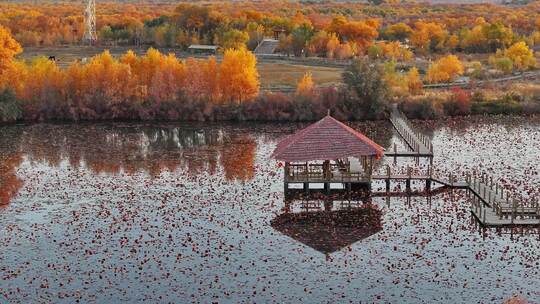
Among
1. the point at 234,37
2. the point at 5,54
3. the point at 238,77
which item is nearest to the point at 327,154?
the point at 238,77

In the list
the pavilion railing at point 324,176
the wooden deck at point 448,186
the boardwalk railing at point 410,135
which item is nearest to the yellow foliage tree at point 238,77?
the boardwalk railing at point 410,135

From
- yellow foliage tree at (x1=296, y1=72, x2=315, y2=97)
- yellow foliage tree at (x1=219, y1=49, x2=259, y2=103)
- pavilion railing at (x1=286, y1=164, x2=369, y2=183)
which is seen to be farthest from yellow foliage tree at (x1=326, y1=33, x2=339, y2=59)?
pavilion railing at (x1=286, y1=164, x2=369, y2=183)

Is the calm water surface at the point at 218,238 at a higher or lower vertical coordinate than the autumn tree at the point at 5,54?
lower

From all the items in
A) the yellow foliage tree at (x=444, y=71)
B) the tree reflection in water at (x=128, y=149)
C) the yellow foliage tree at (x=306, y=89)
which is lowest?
the tree reflection in water at (x=128, y=149)

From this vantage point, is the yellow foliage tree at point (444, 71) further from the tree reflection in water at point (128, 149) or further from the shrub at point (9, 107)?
the shrub at point (9, 107)

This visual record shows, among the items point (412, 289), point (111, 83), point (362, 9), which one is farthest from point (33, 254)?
point (362, 9)

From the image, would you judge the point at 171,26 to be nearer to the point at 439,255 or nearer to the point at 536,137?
the point at 536,137
